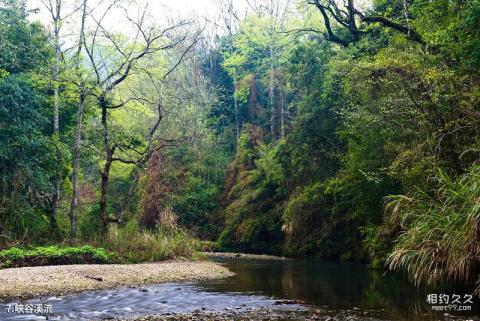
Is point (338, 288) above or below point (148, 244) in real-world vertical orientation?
below

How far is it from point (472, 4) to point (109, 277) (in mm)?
11191

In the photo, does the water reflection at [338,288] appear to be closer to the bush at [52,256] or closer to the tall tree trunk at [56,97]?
the bush at [52,256]

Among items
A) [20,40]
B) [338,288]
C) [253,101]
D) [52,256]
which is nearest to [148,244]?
[52,256]

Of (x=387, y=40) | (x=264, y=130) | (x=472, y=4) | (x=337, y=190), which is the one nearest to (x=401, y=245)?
(x=472, y=4)

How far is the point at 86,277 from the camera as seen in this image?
12914 millimetres

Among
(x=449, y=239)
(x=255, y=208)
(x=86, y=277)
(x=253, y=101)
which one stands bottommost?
(x=86, y=277)

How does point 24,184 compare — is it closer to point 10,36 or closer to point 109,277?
point 10,36

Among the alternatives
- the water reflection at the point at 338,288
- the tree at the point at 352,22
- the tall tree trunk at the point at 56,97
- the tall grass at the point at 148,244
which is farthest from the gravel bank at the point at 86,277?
the tree at the point at 352,22

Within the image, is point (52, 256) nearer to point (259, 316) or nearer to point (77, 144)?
point (77, 144)

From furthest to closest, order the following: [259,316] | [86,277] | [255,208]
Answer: [255,208]
[86,277]
[259,316]

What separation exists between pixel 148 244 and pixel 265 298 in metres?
8.40

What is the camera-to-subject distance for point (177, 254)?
18.9 m

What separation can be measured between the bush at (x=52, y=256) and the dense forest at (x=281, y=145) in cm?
161

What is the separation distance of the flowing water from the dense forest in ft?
2.49
